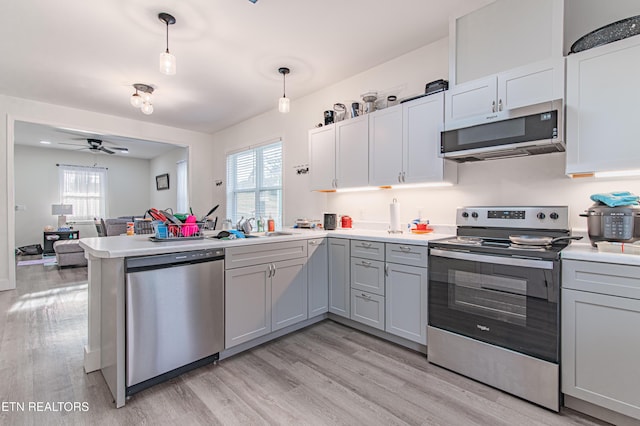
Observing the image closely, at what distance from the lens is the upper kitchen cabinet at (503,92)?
6.34 feet

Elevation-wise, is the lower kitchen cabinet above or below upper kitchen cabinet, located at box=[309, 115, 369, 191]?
below

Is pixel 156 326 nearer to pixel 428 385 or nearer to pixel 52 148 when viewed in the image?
pixel 428 385

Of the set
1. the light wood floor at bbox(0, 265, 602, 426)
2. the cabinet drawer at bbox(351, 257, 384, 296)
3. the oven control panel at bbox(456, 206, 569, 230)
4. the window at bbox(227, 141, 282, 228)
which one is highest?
the window at bbox(227, 141, 282, 228)

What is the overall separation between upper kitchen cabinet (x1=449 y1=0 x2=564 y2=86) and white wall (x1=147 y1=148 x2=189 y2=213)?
6587 mm

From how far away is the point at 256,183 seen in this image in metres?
5.19

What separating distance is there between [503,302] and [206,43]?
328cm

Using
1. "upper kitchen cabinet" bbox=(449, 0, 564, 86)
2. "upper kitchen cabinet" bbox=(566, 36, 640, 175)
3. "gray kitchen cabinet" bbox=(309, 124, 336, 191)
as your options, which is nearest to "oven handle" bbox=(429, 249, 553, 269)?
"upper kitchen cabinet" bbox=(566, 36, 640, 175)

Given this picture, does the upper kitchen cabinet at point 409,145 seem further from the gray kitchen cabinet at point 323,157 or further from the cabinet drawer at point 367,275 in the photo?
the cabinet drawer at point 367,275

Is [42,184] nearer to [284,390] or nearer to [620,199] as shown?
[284,390]

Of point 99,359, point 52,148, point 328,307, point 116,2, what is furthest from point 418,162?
point 52,148

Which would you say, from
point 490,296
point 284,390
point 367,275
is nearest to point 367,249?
point 367,275

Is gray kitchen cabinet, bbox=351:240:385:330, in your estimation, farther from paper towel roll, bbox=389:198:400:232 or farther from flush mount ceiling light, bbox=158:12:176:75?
flush mount ceiling light, bbox=158:12:176:75

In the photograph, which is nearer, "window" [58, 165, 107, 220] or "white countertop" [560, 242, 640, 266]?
"white countertop" [560, 242, 640, 266]

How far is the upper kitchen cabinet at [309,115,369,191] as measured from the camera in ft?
10.1
